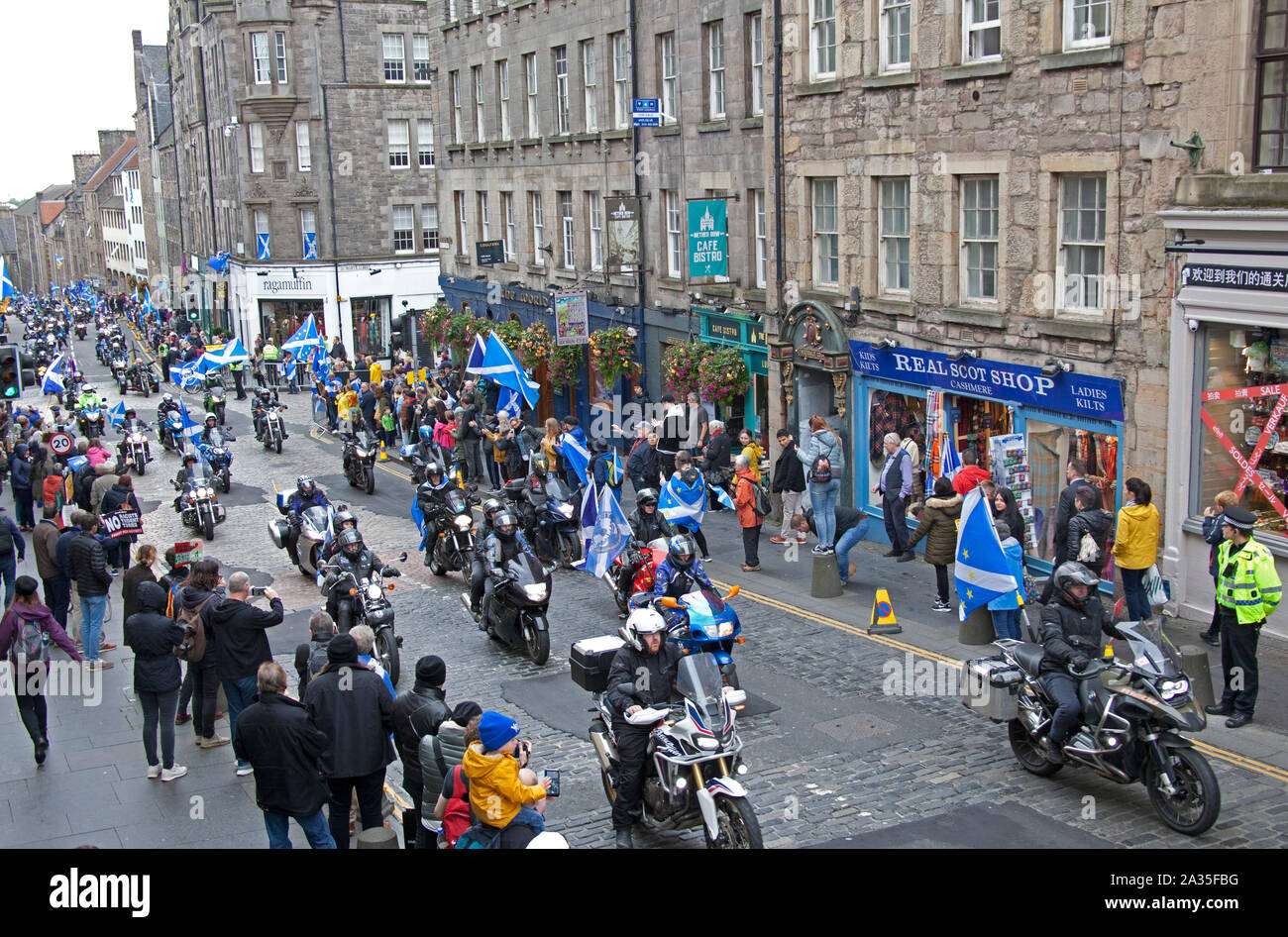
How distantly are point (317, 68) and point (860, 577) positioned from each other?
47.4m

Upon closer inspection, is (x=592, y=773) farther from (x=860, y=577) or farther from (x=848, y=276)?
(x=848, y=276)

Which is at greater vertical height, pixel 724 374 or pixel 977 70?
pixel 977 70

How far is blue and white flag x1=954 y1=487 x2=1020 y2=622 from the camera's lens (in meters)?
13.9

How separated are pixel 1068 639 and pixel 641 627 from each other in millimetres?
3364

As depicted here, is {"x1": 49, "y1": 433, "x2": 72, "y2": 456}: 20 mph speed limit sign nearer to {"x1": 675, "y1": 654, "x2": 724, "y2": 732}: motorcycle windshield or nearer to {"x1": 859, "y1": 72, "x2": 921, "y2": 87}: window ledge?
{"x1": 859, "y1": 72, "x2": 921, "y2": 87}: window ledge

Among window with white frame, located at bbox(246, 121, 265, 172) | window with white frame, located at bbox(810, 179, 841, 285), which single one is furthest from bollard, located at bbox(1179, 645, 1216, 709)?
window with white frame, located at bbox(246, 121, 265, 172)

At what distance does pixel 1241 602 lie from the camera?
11.6 meters

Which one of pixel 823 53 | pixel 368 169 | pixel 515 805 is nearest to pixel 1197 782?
pixel 515 805

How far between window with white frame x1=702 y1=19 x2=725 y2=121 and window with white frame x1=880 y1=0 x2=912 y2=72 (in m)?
5.73

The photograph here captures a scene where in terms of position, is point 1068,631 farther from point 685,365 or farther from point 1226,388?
point 685,365

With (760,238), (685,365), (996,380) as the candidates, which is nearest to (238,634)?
(996,380)

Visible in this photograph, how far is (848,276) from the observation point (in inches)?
838

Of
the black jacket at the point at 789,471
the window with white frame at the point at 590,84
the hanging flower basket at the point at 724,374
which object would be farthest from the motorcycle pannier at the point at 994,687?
the window with white frame at the point at 590,84

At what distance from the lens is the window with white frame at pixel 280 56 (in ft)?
192
